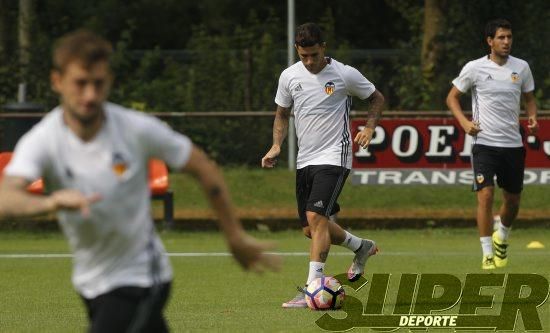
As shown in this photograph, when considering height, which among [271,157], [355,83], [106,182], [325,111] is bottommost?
[271,157]

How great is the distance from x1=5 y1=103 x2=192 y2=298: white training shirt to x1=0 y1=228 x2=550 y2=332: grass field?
11.2ft

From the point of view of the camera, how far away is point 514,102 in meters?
12.8

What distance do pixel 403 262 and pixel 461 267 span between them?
2.85 feet

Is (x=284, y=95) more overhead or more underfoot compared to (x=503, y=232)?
more overhead

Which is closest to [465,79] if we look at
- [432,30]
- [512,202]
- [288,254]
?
[512,202]

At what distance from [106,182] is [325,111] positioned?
519cm

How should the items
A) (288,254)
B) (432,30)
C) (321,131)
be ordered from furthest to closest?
(432,30) → (288,254) → (321,131)

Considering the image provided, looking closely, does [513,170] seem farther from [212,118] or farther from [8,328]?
[212,118]

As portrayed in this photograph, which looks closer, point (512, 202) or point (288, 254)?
point (512, 202)

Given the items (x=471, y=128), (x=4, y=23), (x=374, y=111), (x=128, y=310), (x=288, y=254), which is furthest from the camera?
(x=4, y=23)

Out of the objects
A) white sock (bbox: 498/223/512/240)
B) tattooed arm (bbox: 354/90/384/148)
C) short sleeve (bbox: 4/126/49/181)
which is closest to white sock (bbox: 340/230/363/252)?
tattooed arm (bbox: 354/90/384/148)

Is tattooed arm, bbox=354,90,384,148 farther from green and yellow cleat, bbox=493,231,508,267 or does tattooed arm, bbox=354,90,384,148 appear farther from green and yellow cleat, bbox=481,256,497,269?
green and yellow cleat, bbox=493,231,508,267

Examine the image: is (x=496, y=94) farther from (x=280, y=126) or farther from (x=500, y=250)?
(x=280, y=126)

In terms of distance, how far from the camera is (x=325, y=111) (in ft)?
34.3
